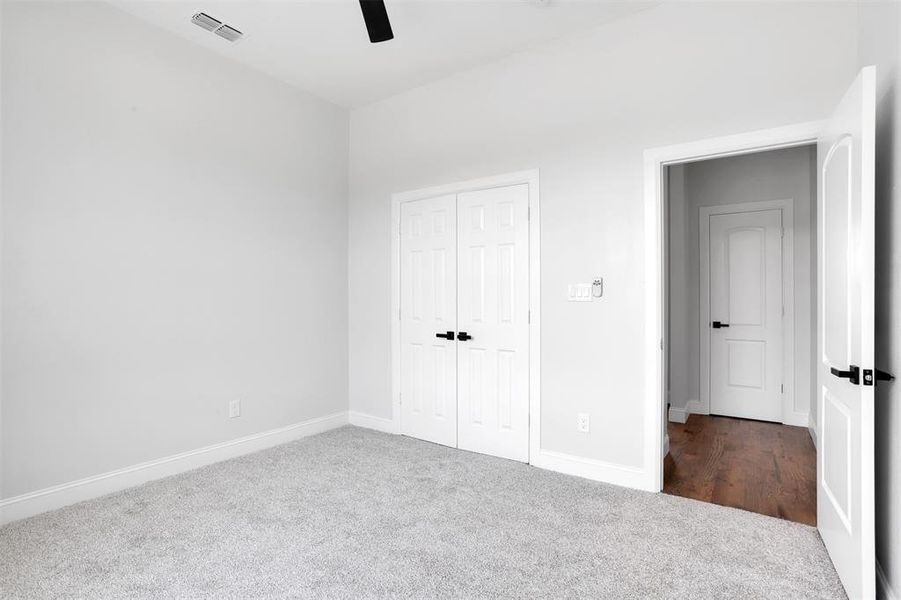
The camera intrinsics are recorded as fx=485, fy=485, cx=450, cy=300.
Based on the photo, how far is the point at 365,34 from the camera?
331 cm

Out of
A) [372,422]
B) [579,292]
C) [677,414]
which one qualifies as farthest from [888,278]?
[372,422]

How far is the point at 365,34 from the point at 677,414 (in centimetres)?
433

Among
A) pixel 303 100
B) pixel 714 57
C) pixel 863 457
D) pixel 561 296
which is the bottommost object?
pixel 863 457

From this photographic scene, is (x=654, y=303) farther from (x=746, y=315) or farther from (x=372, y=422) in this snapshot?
(x=372, y=422)

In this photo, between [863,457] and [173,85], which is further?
[173,85]

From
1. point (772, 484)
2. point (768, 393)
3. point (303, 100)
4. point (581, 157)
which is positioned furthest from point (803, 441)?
point (303, 100)

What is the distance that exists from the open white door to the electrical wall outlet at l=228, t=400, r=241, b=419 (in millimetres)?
3684

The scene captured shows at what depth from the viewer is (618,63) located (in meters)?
3.14

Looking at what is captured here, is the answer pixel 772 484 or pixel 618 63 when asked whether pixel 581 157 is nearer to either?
pixel 618 63

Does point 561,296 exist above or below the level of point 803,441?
above

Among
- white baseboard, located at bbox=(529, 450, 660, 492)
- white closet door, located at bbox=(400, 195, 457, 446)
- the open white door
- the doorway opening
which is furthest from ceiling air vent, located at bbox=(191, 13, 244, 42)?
the doorway opening

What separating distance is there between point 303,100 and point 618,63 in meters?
2.61

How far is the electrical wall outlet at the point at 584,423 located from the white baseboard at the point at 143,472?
2296 mm

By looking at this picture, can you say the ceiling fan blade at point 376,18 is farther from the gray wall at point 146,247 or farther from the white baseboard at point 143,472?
the white baseboard at point 143,472
